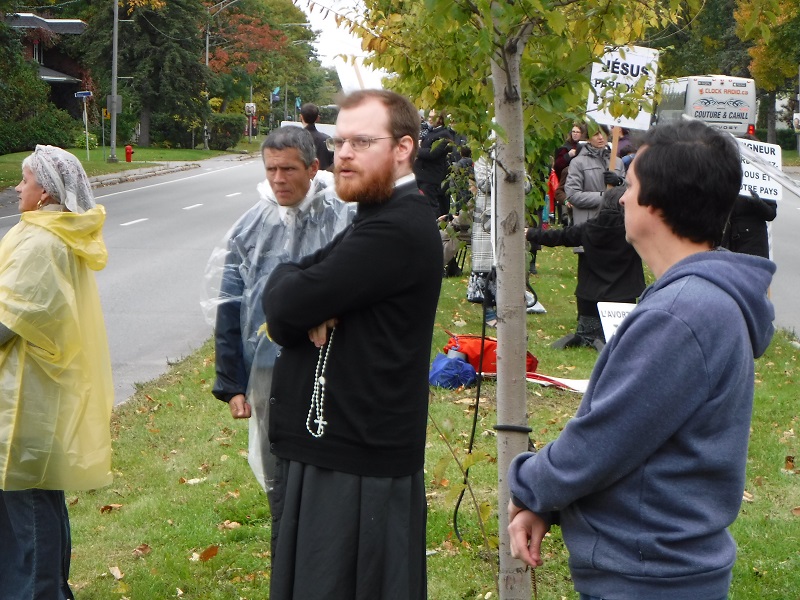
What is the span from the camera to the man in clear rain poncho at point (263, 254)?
4012mm

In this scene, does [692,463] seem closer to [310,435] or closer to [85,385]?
[310,435]

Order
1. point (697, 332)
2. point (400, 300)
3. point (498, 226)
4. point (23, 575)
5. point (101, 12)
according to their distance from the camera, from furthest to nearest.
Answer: point (101, 12)
point (23, 575)
point (498, 226)
point (400, 300)
point (697, 332)

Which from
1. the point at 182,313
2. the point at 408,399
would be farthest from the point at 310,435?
the point at 182,313

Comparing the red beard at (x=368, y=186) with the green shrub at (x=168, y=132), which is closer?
the red beard at (x=368, y=186)

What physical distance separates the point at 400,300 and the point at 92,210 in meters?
1.78

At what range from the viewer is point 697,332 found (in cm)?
214

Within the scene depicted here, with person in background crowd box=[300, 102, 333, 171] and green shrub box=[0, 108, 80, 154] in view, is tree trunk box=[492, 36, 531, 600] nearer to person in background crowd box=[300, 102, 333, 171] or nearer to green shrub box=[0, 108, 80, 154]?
person in background crowd box=[300, 102, 333, 171]

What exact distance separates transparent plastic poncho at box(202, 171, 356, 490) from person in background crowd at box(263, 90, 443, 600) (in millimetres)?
920

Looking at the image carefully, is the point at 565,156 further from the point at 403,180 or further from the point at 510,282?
the point at 403,180

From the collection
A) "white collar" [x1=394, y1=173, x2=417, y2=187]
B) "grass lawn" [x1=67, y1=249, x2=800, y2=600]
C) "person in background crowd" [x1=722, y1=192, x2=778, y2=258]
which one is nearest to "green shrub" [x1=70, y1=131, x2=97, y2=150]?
"grass lawn" [x1=67, y1=249, x2=800, y2=600]

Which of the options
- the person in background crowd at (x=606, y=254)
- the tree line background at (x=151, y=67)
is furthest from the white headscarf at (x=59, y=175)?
the tree line background at (x=151, y=67)

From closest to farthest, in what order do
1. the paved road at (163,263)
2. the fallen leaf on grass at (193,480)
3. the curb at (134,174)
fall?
the fallen leaf on grass at (193,480) → the paved road at (163,263) → the curb at (134,174)

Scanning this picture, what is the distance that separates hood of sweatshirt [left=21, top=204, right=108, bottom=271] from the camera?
Result: 4035 millimetres

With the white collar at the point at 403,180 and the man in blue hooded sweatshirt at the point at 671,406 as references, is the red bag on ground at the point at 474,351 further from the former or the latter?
the man in blue hooded sweatshirt at the point at 671,406
